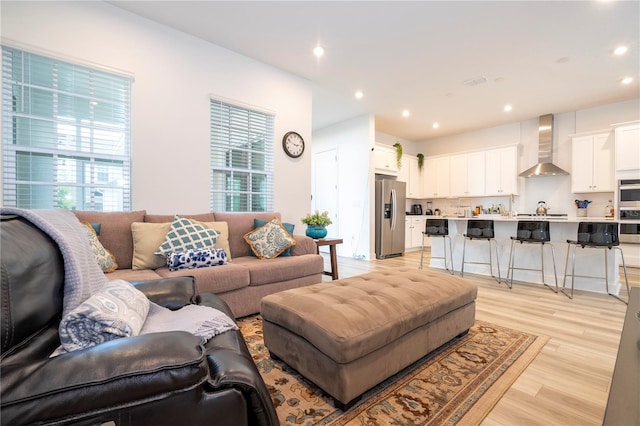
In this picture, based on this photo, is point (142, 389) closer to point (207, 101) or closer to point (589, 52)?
point (207, 101)

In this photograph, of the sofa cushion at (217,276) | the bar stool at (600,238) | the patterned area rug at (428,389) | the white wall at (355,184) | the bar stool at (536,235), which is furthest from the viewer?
the white wall at (355,184)

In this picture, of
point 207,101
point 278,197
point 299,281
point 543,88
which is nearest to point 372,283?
point 299,281

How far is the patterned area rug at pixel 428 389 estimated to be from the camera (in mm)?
1396

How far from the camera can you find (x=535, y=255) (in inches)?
155

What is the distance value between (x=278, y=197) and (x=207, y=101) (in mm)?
1512

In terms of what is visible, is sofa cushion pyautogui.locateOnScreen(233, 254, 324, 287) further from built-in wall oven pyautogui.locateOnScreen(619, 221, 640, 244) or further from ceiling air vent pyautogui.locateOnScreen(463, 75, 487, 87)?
built-in wall oven pyautogui.locateOnScreen(619, 221, 640, 244)

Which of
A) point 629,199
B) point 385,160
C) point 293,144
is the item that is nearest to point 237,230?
point 293,144

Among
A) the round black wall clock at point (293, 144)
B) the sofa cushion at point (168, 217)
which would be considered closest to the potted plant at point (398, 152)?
the round black wall clock at point (293, 144)

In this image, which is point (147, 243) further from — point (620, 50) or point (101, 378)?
point (620, 50)

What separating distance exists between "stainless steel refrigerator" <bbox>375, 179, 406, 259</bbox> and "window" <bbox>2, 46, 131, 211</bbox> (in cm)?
453

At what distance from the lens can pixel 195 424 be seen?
2.46ft

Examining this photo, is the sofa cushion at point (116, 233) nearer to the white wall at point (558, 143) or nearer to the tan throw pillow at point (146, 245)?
the tan throw pillow at point (146, 245)

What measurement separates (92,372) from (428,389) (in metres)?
1.59

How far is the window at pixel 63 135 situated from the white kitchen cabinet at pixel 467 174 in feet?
22.1
